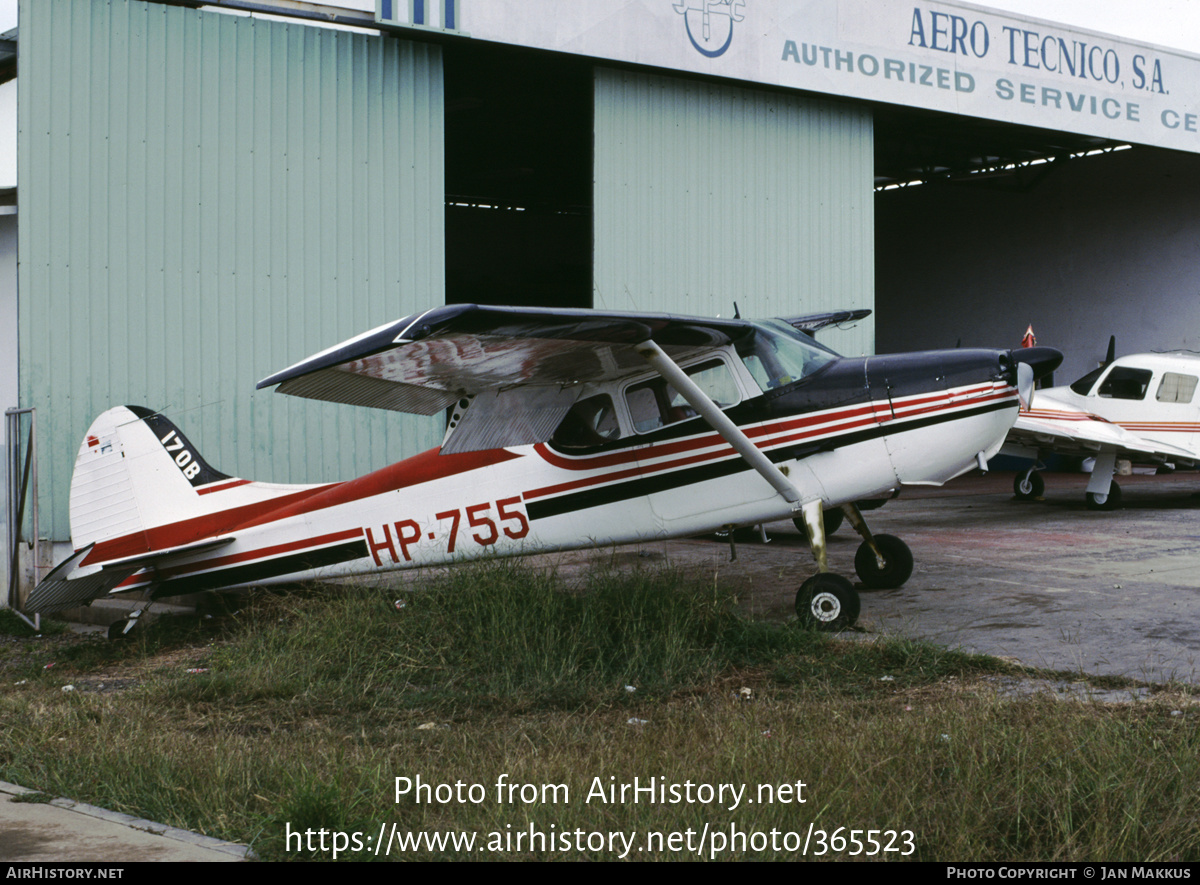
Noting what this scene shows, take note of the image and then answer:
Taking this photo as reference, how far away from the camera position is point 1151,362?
16.6 m

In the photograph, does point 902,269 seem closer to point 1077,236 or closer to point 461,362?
point 1077,236

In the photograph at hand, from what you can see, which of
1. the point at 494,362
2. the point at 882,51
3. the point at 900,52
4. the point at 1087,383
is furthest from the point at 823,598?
the point at 1087,383

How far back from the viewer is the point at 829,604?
7633 mm

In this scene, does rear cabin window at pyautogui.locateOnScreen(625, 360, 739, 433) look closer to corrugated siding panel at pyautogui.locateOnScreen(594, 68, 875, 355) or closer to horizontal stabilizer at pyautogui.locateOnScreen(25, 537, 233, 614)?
horizontal stabilizer at pyautogui.locateOnScreen(25, 537, 233, 614)

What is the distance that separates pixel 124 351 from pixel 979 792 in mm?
9686

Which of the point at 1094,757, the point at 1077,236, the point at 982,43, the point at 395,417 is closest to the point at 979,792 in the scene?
the point at 1094,757

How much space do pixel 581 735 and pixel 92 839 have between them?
2.22m

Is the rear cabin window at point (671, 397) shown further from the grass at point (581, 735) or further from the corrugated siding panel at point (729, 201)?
the corrugated siding panel at point (729, 201)

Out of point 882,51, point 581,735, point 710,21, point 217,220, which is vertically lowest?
point 581,735

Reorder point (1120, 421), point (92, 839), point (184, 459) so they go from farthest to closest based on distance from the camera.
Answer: point (1120, 421) → point (184, 459) → point (92, 839)

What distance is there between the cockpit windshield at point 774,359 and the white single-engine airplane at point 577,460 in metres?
0.01

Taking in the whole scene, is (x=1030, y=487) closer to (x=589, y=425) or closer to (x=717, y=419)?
(x=589, y=425)

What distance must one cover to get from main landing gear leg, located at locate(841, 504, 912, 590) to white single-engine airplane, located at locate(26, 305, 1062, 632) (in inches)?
0.7

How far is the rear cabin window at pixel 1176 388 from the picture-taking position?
16.1 meters
